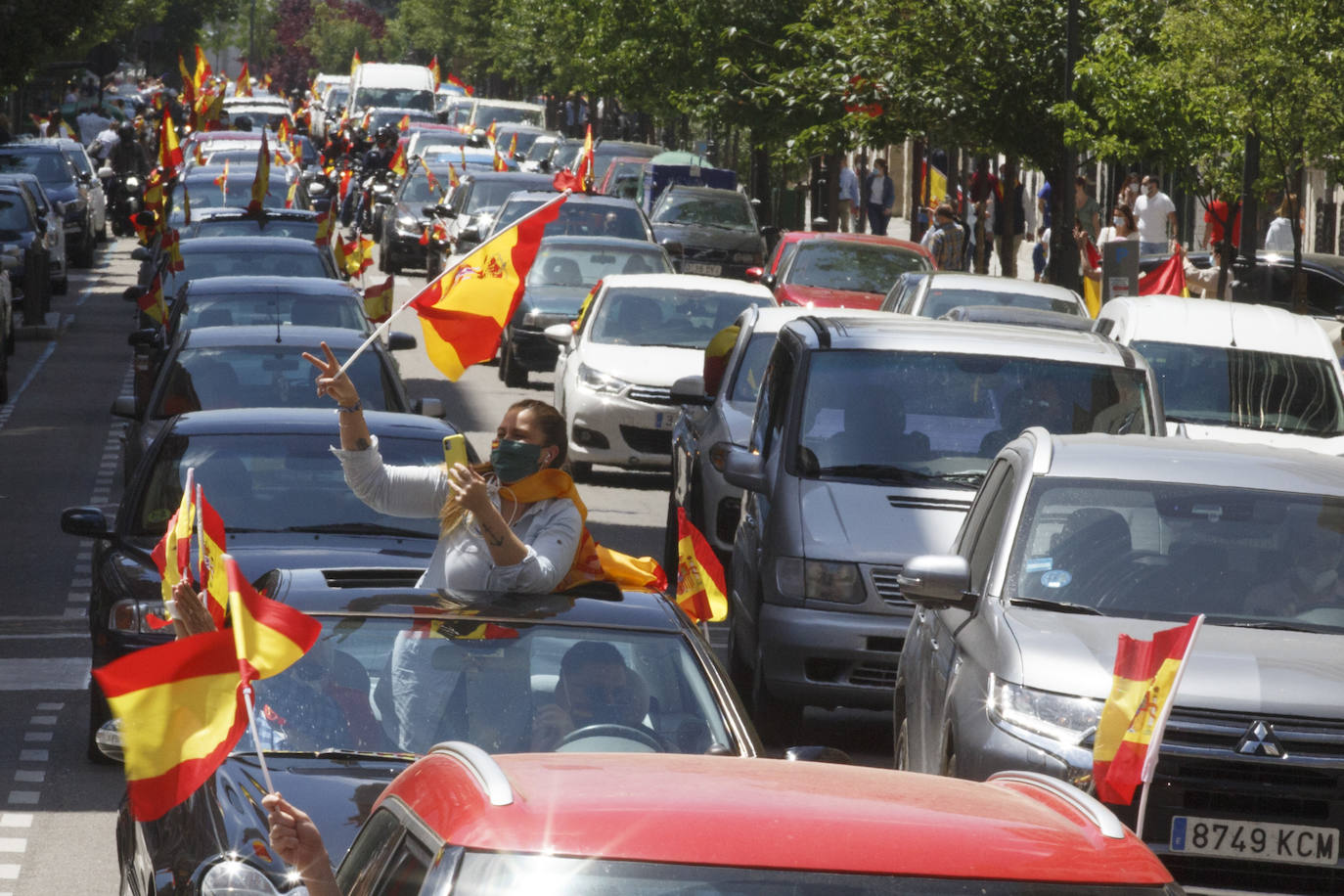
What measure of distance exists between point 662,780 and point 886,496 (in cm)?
683

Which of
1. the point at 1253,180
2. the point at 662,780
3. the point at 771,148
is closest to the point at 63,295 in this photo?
the point at 771,148

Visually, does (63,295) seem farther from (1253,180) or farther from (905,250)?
(1253,180)

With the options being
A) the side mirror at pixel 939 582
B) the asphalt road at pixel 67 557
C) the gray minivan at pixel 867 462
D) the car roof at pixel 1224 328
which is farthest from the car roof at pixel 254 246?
the side mirror at pixel 939 582

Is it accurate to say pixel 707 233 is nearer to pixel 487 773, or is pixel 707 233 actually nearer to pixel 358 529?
pixel 358 529

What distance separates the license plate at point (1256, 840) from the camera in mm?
6488

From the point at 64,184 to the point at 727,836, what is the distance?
35.8 meters

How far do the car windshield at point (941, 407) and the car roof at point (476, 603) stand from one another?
4.23 metres

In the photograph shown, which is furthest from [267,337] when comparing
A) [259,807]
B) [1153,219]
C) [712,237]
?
[712,237]

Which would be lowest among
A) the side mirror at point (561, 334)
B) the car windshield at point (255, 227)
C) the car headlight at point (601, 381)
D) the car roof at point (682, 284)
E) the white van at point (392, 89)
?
the car headlight at point (601, 381)

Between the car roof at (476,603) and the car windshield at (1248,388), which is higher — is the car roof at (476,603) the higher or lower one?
the higher one

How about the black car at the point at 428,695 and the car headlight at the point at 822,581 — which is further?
the car headlight at the point at 822,581

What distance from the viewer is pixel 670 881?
321 cm

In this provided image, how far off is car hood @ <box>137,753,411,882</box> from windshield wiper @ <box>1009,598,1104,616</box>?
240cm

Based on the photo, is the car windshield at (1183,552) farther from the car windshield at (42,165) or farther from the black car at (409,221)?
the car windshield at (42,165)
